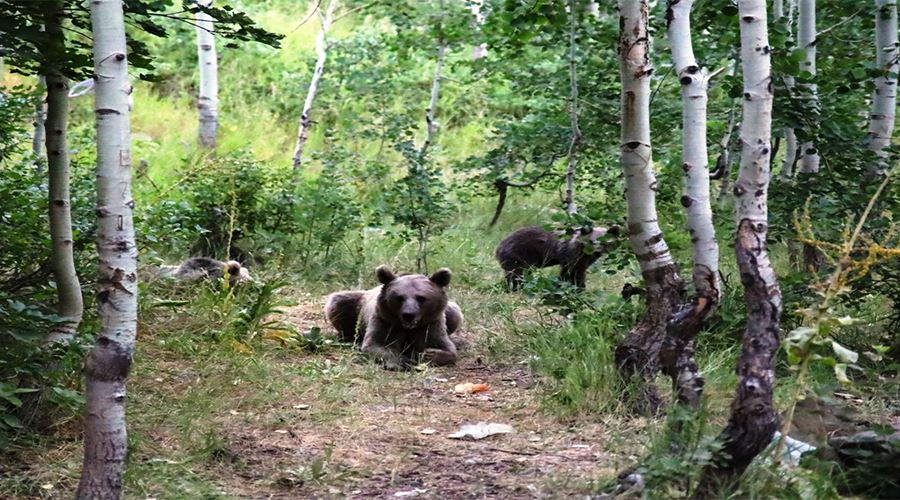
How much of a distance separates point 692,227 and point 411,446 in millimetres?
1853

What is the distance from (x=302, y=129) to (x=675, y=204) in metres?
6.70

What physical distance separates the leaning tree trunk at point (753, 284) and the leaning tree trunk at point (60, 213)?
321cm

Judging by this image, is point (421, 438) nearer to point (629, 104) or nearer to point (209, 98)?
point (629, 104)

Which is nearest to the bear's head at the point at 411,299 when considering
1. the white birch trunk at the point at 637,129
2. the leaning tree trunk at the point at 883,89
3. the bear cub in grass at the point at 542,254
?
the white birch trunk at the point at 637,129

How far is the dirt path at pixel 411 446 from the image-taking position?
462 centimetres

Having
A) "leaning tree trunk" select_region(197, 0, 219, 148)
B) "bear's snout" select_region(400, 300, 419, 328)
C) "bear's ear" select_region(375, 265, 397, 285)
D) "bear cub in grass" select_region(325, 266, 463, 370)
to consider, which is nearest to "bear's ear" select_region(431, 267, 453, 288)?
"bear cub in grass" select_region(325, 266, 463, 370)

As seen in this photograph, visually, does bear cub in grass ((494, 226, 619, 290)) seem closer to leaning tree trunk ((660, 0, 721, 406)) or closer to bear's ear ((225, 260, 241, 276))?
bear's ear ((225, 260, 241, 276))

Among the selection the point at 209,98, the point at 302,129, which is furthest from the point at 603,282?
the point at 209,98

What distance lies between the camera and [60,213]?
16.8 feet

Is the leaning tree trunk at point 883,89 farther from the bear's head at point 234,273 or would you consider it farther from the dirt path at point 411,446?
the bear's head at point 234,273

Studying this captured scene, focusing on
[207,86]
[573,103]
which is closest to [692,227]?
[573,103]

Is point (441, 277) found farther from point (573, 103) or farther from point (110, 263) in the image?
point (110, 263)

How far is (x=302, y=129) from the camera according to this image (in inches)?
565

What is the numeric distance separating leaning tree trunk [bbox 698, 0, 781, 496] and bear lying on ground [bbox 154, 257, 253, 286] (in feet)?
15.8
